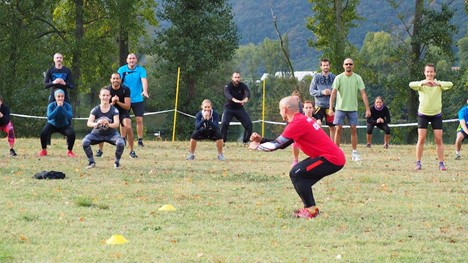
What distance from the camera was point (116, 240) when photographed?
7.85 m

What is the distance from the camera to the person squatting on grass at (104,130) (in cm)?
1462

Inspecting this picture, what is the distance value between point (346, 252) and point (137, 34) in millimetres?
38531

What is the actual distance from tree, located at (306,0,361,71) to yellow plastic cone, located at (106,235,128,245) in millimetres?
35805

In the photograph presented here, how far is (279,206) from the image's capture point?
1044 cm

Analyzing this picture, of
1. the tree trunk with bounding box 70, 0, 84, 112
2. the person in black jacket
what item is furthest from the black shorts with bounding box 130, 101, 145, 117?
the tree trunk with bounding box 70, 0, 84, 112

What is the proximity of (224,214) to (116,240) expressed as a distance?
2.10m

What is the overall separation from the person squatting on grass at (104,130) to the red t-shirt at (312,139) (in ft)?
18.1

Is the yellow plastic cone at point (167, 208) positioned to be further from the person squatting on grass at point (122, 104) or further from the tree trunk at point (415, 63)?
the tree trunk at point (415, 63)

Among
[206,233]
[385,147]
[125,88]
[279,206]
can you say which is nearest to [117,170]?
[125,88]

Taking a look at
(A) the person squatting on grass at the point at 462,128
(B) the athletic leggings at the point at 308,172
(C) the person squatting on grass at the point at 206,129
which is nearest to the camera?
(B) the athletic leggings at the point at 308,172

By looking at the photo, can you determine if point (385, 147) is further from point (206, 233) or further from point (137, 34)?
point (137, 34)

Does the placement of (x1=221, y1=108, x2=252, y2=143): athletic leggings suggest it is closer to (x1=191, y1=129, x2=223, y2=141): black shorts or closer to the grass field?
(x1=191, y1=129, x2=223, y2=141): black shorts

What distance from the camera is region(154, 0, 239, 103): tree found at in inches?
1822

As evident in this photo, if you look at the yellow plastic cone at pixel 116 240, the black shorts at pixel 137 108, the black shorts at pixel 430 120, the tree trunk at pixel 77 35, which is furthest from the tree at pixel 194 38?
the yellow plastic cone at pixel 116 240
